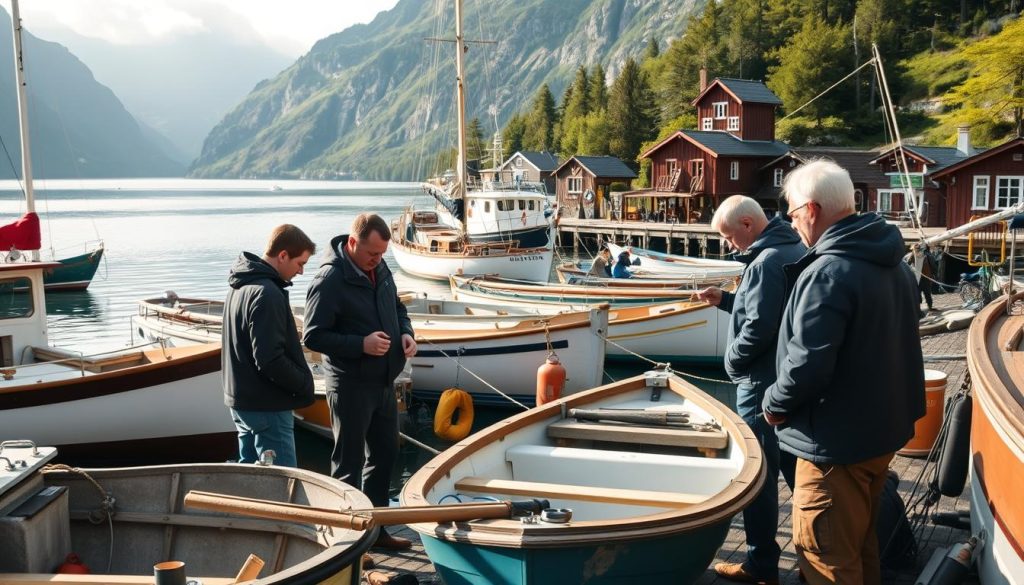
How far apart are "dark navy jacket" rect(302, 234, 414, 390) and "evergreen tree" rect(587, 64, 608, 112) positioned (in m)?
96.3

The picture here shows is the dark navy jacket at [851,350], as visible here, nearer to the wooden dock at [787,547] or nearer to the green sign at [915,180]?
the wooden dock at [787,547]

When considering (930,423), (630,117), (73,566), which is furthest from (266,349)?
(630,117)

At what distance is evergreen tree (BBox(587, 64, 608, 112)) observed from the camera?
101 metres

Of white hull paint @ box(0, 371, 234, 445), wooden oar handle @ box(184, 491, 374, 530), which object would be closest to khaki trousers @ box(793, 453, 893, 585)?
wooden oar handle @ box(184, 491, 374, 530)

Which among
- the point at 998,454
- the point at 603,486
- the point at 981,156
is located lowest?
the point at 603,486

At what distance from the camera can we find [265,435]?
20.0ft

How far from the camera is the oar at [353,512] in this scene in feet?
14.1

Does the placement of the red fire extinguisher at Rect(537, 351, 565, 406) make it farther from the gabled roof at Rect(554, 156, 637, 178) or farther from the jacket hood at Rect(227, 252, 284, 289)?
the gabled roof at Rect(554, 156, 637, 178)

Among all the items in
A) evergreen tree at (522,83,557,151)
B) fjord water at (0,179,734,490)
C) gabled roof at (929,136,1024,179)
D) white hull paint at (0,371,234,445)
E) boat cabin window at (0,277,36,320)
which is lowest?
fjord water at (0,179,734,490)

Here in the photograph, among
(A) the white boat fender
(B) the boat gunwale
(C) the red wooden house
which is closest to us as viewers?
(B) the boat gunwale

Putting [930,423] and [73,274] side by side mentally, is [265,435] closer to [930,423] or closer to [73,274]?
[930,423]

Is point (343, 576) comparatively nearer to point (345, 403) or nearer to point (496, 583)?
point (496, 583)

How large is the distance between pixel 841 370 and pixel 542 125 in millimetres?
108653

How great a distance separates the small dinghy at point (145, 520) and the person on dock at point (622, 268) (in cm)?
2090
